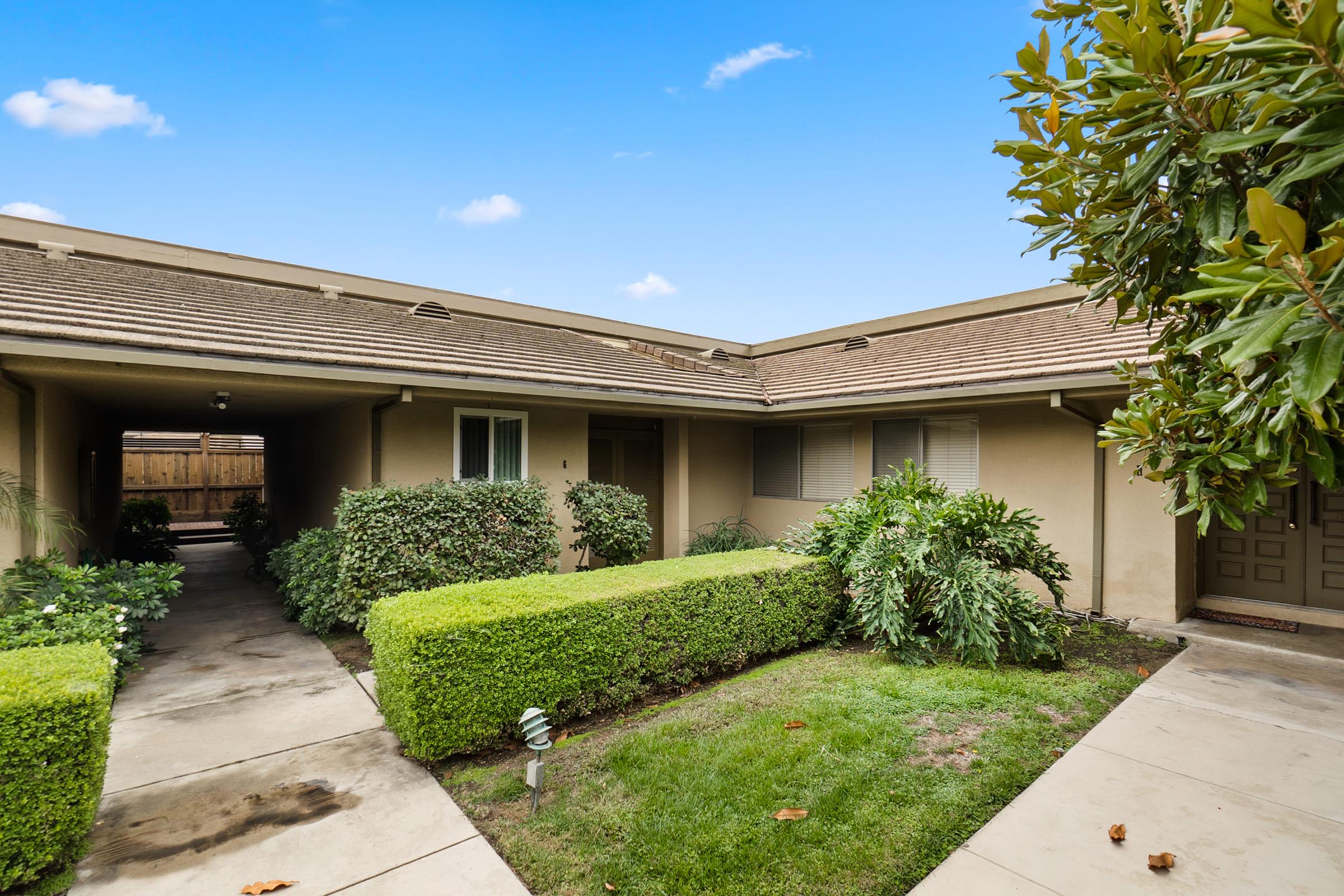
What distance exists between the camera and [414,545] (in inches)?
257

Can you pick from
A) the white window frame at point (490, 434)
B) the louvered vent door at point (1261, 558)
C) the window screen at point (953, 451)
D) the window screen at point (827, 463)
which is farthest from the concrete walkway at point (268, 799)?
the louvered vent door at point (1261, 558)

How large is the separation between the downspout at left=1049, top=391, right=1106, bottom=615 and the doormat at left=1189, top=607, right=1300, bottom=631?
113 cm

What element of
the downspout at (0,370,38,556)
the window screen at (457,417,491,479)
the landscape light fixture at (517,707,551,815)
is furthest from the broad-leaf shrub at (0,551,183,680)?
the window screen at (457,417,491,479)

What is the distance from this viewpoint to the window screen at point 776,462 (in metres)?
11.1

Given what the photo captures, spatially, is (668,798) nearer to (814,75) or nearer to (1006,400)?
(1006,400)

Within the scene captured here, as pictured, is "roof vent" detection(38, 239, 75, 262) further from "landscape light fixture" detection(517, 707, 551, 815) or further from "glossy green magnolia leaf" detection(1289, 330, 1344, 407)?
"glossy green magnolia leaf" detection(1289, 330, 1344, 407)

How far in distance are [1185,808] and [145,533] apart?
53.5ft

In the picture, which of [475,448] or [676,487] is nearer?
[475,448]

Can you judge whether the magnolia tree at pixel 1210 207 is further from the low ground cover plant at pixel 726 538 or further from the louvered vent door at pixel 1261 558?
the low ground cover plant at pixel 726 538

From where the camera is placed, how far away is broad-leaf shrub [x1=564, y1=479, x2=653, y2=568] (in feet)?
26.8

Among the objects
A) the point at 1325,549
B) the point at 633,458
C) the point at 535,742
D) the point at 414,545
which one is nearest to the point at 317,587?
the point at 414,545

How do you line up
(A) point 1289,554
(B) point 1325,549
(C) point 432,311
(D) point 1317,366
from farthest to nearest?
(C) point 432,311 → (A) point 1289,554 → (B) point 1325,549 → (D) point 1317,366

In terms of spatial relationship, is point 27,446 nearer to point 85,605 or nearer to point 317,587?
point 85,605

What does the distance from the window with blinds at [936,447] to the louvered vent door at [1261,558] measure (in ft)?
9.30
